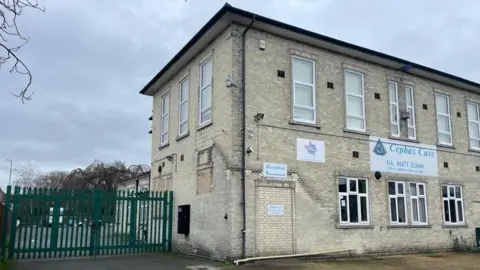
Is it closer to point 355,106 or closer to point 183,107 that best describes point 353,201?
point 355,106

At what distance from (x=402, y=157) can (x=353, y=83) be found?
11.2ft

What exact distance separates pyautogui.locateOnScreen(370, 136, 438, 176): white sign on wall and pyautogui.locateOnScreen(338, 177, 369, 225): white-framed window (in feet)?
3.18

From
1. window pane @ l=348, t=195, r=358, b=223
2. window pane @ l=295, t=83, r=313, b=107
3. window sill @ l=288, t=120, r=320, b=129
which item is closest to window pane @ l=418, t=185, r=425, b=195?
window pane @ l=348, t=195, r=358, b=223

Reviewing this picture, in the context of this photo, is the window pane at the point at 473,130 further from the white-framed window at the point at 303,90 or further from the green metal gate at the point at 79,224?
the green metal gate at the point at 79,224

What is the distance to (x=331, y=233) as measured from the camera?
1441 cm

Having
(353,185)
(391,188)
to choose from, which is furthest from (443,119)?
(353,185)

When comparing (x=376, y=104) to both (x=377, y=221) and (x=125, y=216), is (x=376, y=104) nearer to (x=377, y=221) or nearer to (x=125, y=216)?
(x=377, y=221)

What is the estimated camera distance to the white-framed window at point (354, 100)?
15.9 m

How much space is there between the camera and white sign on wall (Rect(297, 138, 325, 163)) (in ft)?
47.2

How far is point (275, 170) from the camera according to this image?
45.2ft

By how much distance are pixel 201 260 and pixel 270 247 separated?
2177 millimetres

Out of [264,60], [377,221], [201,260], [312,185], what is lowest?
[201,260]

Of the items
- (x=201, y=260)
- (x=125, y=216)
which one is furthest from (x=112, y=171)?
(x=201, y=260)

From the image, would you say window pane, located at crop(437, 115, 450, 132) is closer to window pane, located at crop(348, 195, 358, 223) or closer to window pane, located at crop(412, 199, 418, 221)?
window pane, located at crop(412, 199, 418, 221)
